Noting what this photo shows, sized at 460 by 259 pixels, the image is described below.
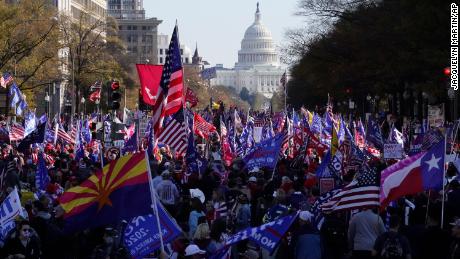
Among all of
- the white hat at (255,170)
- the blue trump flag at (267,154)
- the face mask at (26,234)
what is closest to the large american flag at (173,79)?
the blue trump flag at (267,154)

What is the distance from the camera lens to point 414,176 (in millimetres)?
13641

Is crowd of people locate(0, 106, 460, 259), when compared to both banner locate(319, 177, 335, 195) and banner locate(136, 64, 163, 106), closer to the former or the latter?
banner locate(319, 177, 335, 195)

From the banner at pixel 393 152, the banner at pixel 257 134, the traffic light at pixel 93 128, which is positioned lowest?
the traffic light at pixel 93 128

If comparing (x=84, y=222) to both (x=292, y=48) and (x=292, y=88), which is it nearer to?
(x=292, y=48)

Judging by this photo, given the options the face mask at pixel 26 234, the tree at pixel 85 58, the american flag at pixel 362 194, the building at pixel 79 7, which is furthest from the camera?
the building at pixel 79 7

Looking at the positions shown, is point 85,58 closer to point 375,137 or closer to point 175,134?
point 375,137

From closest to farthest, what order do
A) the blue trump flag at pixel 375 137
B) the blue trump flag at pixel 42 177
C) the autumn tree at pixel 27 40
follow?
1. the blue trump flag at pixel 42 177
2. the blue trump flag at pixel 375 137
3. the autumn tree at pixel 27 40

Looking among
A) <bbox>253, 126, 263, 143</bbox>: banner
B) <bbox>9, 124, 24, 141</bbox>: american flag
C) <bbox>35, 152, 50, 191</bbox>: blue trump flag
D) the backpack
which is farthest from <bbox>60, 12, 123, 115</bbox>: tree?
the backpack

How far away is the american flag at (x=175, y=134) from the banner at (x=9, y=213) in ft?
24.1

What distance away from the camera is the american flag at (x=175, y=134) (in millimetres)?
22250

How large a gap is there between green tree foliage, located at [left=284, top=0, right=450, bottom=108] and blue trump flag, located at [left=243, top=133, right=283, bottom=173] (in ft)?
69.3

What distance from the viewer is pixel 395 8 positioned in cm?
5044

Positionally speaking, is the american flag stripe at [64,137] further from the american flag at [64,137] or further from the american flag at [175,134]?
the american flag at [175,134]

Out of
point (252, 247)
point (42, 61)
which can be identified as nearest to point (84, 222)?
point (252, 247)
